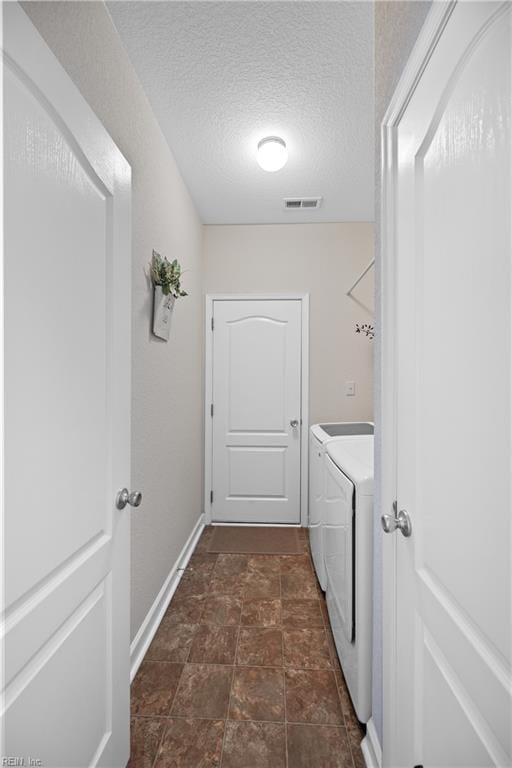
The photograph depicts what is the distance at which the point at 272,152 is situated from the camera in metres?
2.12

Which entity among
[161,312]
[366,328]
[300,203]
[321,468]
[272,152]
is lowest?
[321,468]

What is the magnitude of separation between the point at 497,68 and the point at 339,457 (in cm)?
140

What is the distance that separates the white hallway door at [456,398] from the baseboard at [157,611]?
3.64 ft

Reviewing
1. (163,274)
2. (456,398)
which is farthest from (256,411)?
(456,398)

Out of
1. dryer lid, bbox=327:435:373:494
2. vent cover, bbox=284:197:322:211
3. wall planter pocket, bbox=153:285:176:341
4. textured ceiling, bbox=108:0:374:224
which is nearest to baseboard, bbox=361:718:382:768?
dryer lid, bbox=327:435:373:494

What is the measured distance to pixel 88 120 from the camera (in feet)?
3.15

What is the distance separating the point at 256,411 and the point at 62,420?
2.53 m

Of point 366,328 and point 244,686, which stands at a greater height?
point 366,328

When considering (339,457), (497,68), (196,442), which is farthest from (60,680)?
(196,442)

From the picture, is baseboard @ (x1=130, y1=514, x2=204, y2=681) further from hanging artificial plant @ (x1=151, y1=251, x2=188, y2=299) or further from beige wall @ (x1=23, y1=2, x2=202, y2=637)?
hanging artificial plant @ (x1=151, y1=251, x2=188, y2=299)

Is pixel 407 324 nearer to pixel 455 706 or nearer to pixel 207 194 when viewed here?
pixel 455 706

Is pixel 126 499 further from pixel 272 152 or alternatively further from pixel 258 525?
pixel 258 525

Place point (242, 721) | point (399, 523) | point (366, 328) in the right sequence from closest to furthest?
point (399, 523)
point (242, 721)
point (366, 328)

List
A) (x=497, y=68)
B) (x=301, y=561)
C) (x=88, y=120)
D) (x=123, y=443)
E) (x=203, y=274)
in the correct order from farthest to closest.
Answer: (x=203, y=274) → (x=301, y=561) → (x=123, y=443) → (x=88, y=120) → (x=497, y=68)
